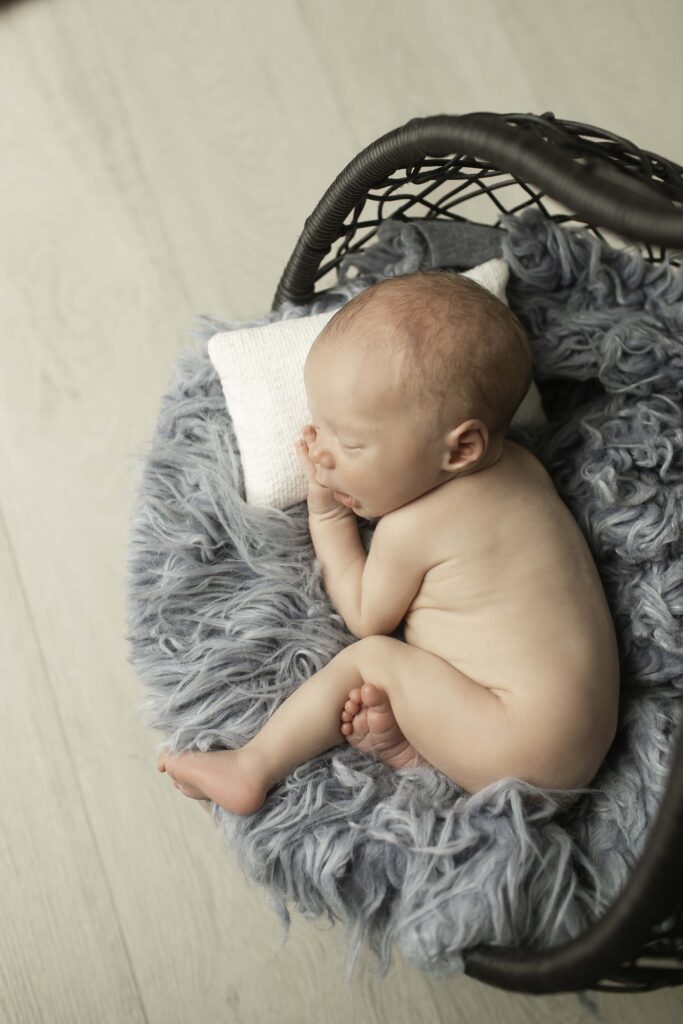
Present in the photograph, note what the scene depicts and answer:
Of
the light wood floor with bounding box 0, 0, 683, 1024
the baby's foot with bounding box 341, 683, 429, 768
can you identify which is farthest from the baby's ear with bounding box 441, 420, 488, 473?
the light wood floor with bounding box 0, 0, 683, 1024

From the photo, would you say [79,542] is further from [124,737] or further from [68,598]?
[124,737]

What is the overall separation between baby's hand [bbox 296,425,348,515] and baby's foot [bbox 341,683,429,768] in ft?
0.60

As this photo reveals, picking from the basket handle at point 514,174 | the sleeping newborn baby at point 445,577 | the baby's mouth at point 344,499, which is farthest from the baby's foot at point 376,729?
the basket handle at point 514,174

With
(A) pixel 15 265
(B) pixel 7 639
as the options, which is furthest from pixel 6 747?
(A) pixel 15 265

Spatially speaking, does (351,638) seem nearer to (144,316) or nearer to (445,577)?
(445,577)

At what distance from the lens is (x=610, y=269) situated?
100cm

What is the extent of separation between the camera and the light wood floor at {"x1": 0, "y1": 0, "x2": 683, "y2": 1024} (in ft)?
3.56

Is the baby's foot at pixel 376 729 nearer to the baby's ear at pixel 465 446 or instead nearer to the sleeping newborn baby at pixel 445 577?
the sleeping newborn baby at pixel 445 577

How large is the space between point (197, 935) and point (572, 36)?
4.55 ft

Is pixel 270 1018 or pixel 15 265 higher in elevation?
pixel 15 265

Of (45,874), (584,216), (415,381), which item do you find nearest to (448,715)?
(415,381)

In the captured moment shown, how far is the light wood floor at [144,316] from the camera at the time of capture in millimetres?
1086

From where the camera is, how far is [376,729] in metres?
0.85

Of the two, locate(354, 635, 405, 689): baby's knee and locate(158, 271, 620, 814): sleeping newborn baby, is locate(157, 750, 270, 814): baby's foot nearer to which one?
locate(158, 271, 620, 814): sleeping newborn baby
